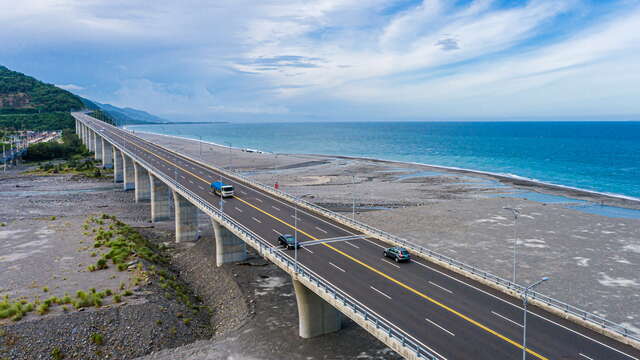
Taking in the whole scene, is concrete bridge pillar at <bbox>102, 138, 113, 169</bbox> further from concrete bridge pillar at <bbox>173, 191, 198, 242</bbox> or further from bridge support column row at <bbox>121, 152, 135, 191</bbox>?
concrete bridge pillar at <bbox>173, 191, 198, 242</bbox>

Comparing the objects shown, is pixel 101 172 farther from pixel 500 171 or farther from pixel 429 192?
pixel 500 171

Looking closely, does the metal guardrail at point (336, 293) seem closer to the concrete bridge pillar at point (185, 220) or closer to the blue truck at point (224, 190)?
the blue truck at point (224, 190)

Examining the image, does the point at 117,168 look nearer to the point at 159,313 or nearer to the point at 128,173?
the point at 128,173

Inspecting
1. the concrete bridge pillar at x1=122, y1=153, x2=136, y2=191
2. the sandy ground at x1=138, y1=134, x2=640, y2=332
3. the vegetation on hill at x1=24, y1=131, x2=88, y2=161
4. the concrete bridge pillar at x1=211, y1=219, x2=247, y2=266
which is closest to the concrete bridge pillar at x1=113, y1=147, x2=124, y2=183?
the concrete bridge pillar at x1=122, y1=153, x2=136, y2=191

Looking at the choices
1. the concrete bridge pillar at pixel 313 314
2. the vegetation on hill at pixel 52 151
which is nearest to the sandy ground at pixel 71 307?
the concrete bridge pillar at pixel 313 314

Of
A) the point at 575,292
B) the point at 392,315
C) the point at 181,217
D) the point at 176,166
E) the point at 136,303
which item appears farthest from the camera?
the point at 176,166

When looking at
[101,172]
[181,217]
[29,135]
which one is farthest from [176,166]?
[29,135]
